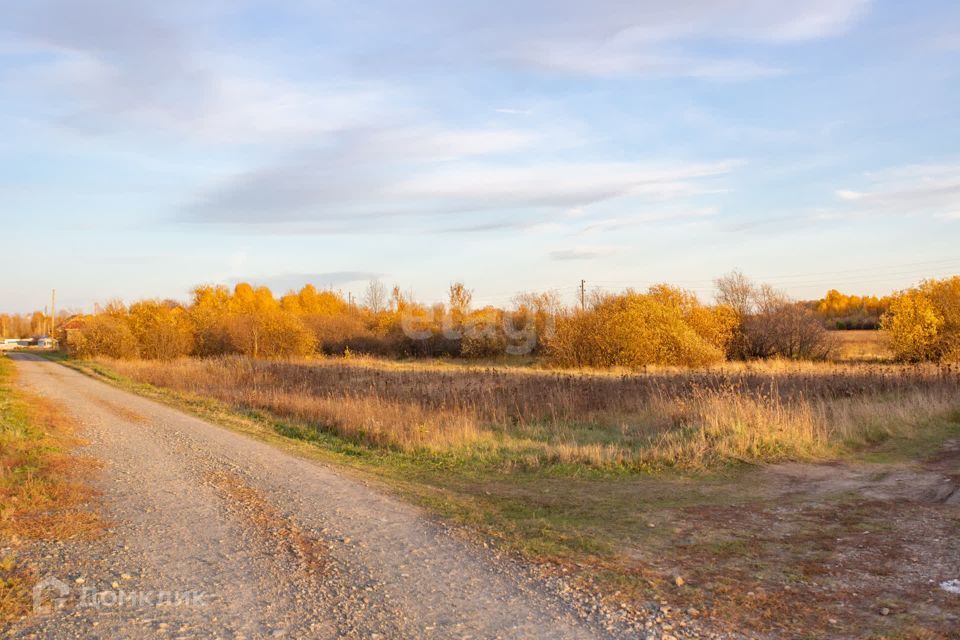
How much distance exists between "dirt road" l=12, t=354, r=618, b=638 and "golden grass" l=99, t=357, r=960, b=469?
13.8ft

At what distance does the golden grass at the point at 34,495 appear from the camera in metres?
5.58

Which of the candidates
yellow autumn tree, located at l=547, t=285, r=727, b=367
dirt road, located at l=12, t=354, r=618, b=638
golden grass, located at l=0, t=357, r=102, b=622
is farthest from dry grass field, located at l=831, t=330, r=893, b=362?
golden grass, located at l=0, t=357, r=102, b=622

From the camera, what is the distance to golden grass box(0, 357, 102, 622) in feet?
18.3

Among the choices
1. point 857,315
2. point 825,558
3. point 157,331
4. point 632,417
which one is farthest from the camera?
point 857,315

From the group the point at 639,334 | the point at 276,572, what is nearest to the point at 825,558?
the point at 276,572

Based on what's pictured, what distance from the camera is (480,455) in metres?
12.1

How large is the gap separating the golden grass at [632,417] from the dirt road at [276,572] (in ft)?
13.8

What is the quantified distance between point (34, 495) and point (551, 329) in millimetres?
35096

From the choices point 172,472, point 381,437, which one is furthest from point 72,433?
point 381,437

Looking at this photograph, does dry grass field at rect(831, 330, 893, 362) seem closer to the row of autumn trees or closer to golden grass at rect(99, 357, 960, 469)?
the row of autumn trees

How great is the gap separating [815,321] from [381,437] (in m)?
34.2

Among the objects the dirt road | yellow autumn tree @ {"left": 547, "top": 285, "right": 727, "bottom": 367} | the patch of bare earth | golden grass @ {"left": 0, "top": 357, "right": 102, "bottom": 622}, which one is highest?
yellow autumn tree @ {"left": 547, "top": 285, "right": 727, "bottom": 367}

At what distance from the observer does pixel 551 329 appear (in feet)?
138

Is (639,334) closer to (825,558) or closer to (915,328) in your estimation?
(915,328)
